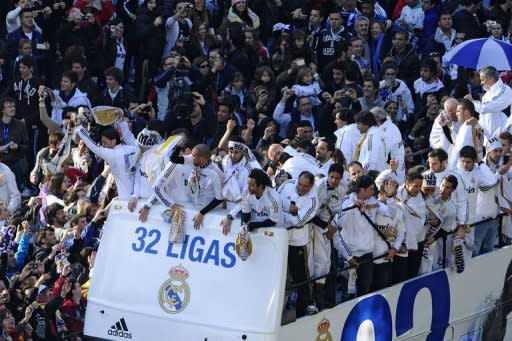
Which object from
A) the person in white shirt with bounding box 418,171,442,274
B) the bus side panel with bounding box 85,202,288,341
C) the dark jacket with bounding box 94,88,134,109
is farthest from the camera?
the bus side panel with bounding box 85,202,288,341

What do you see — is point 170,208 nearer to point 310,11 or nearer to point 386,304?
point 386,304

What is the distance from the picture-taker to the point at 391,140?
2128cm

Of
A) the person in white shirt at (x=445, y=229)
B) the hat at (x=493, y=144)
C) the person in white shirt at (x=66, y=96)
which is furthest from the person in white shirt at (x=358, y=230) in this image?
the person in white shirt at (x=66, y=96)

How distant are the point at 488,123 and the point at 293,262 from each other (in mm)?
5934

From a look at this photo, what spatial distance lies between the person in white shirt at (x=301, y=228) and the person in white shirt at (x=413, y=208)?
5.40ft

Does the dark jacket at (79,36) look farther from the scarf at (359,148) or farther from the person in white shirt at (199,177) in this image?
→ the person in white shirt at (199,177)

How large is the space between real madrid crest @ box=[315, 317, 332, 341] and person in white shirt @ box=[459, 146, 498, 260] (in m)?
2.81

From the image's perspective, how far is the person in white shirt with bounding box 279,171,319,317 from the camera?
17531 mm

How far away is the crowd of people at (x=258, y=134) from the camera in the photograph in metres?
18.4

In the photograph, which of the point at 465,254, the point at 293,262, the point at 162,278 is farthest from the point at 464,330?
the point at 162,278

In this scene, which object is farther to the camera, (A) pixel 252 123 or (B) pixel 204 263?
(A) pixel 252 123

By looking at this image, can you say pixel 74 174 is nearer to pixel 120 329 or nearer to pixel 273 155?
pixel 273 155

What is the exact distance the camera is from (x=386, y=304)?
60.8ft

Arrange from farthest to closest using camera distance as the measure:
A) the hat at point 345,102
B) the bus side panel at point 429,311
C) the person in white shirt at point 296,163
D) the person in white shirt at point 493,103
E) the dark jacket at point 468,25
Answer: the dark jacket at point 468,25 < the hat at point 345,102 < the person in white shirt at point 493,103 < the person in white shirt at point 296,163 < the bus side panel at point 429,311
